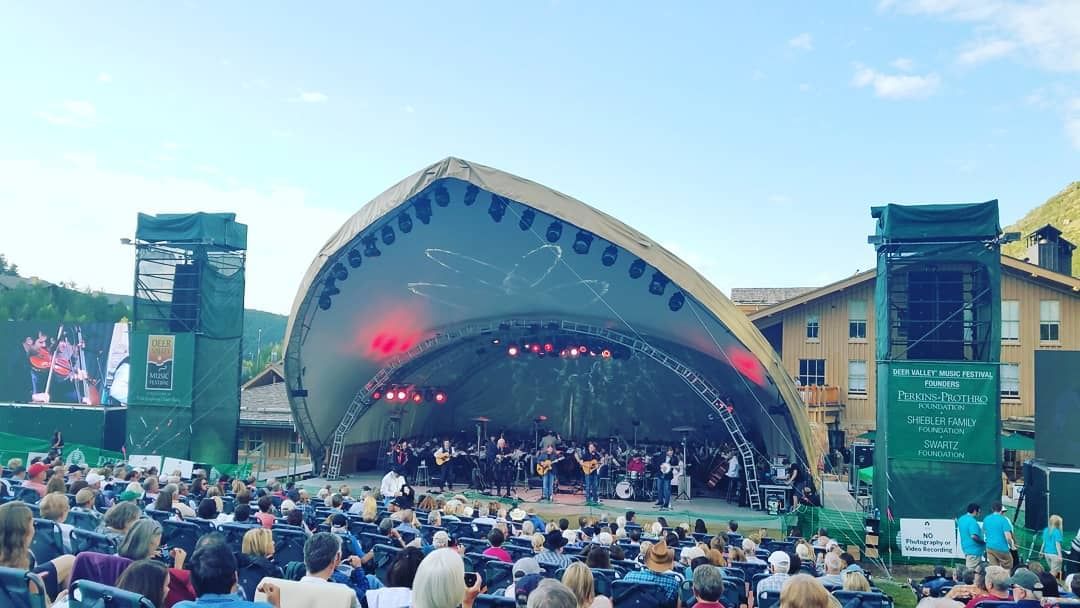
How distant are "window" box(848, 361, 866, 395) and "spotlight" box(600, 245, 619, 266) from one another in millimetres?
14864

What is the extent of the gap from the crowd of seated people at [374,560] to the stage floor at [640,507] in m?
5.54

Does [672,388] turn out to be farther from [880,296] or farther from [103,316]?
[103,316]

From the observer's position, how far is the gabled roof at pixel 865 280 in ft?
82.9

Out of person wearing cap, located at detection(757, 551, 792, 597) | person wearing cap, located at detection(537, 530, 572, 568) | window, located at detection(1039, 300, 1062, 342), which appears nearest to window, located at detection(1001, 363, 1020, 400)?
window, located at detection(1039, 300, 1062, 342)

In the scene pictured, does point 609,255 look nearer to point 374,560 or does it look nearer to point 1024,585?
point 374,560

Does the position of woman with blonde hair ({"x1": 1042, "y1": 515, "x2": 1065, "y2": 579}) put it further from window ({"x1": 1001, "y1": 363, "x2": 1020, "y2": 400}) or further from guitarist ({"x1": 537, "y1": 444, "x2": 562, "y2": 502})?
window ({"x1": 1001, "y1": 363, "x2": 1020, "y2": 400})

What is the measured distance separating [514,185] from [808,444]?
8350 millimetres

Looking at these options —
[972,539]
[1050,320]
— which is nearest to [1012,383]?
[1050,320]

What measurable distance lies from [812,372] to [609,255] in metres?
14.9

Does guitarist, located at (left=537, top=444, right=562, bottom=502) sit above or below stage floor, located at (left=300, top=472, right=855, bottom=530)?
above

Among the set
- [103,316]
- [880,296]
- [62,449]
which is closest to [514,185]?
[880,296]

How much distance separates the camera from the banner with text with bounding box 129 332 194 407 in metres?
19.2

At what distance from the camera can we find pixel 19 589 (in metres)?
3.53

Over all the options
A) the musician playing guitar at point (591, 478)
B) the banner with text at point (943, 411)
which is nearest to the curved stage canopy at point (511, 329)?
the banner with text at point (943, 411)
